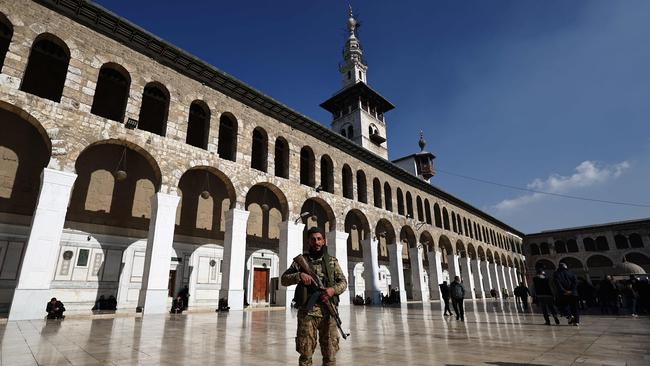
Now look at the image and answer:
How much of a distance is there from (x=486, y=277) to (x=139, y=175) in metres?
31.9

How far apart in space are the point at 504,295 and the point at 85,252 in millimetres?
34073

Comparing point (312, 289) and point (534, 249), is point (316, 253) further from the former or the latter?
point (534, 249)

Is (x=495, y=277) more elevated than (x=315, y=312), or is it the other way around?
(x=495, y=277)

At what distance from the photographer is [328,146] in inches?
752

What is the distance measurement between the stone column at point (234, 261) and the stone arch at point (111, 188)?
316 cm

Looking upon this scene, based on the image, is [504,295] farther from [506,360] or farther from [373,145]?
[506,360]

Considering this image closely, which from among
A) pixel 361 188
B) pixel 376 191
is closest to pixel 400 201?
pixel 376 191

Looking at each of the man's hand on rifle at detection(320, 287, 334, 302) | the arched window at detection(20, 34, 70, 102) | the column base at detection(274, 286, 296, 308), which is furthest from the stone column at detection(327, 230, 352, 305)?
the man's hand on rifle at detection(320, 287, 334, 302)

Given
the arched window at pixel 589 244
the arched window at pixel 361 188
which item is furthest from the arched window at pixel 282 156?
the arched window at pixel 589 244

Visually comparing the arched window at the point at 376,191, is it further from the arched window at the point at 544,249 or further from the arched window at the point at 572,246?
the arched window at the point at 572,246

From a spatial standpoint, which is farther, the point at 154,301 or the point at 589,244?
the point at 589,244

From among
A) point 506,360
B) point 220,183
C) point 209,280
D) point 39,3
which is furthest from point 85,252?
point 506,360

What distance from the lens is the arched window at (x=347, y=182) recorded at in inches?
786

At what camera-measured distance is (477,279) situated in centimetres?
3094
